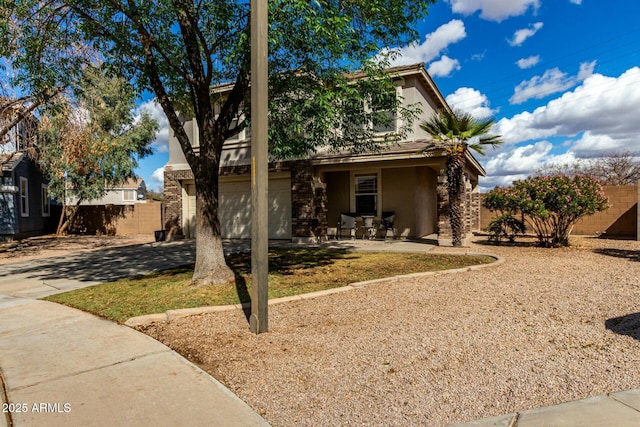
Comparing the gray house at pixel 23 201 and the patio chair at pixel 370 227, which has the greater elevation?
the gray house at pixel 23 201

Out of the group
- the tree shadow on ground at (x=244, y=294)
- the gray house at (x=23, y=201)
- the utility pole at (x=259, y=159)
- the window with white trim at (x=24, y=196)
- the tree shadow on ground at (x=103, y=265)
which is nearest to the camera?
the utility pole at (x=259, y=159)

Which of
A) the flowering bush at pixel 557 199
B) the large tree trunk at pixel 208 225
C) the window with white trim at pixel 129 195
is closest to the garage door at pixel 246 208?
the large tree trunk at pixel 208 225

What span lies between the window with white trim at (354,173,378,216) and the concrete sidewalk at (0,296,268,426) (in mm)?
11328

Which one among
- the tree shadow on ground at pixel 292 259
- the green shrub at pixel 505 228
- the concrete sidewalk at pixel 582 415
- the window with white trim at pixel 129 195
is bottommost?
the concrete sidewalk at pixel 582 415

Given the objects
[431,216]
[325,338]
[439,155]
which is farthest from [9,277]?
[431,216]

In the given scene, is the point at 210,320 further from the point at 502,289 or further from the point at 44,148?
the point at 44,148

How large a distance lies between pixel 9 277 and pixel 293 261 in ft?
23.0

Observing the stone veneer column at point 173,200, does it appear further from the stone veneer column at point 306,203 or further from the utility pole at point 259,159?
the utility pole at point 259,159

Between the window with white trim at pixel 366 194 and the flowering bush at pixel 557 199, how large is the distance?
15.3 feet

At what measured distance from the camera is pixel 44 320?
5.38 meters

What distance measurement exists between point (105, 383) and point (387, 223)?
11952mm

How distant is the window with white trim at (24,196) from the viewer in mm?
19898

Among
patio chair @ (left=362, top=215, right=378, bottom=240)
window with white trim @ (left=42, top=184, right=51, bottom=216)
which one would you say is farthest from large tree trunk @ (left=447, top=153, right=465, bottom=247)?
window with white trim @ (left=42, top=184, right=51, bottom=216)

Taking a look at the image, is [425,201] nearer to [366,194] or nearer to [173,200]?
[366,194]
